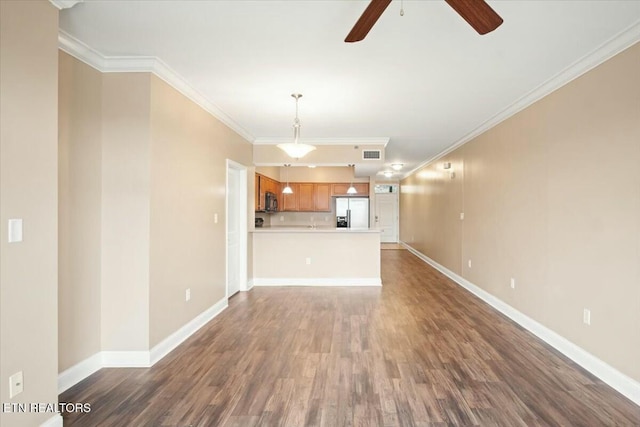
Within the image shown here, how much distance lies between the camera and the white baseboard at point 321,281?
5961 millimetres

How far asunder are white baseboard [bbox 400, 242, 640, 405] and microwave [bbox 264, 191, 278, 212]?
432cm

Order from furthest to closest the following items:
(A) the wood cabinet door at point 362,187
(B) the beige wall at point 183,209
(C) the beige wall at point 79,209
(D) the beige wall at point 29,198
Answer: (A) the wood cabinet door at point 362,187 → (B) the beige wall at point 183,209 → (C) the beige wall at point 79,209 → (D) the beige wall at point 29,198

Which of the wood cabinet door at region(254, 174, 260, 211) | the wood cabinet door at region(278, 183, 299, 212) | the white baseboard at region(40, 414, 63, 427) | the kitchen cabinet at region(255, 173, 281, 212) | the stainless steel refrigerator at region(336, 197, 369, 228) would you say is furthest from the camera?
the stainless steel refrigerator at region(336, 197, 369, 228)

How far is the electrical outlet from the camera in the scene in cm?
171

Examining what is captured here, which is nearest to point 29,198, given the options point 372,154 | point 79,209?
point 79,209

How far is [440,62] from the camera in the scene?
9.52ft

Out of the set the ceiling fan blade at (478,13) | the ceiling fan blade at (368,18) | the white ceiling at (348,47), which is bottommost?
the ceiling fan blade at (478,13)

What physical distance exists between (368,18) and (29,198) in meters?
2.05

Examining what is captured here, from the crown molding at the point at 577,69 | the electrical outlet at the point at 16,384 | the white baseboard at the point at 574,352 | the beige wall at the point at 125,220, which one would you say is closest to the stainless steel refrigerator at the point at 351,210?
the white baseboard at the point at 574,352

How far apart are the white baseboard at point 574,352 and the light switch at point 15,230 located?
13.0 feet

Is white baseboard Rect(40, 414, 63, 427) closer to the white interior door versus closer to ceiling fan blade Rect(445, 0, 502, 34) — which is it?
ceiling fan blade Rect(445, 0, 502, 34)

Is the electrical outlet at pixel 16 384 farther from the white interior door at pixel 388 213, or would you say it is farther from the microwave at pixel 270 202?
the white interior door at pixel 388 213

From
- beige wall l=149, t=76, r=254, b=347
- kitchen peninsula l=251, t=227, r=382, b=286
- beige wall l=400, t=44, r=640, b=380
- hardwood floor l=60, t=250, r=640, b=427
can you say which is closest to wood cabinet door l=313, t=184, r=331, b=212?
kitchen peninsula l=251, t=227, r=382, b=286

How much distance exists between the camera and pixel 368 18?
1.73 metres
